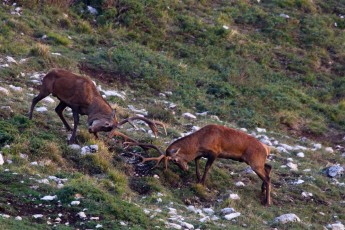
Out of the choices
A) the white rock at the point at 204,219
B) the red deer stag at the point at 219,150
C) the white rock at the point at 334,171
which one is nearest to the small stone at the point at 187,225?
the white rock at the point at 204,219

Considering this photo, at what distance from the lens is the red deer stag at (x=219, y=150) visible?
13.3 metres

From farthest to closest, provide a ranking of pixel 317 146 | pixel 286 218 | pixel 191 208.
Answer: pixel 317 146, pixel 286 218, pixel 191 208

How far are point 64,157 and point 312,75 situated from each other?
38.4ft

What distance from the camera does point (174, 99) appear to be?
18500 mm

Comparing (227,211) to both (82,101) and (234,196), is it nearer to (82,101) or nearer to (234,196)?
(234,196)

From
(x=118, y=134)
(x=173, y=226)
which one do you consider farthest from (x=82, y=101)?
(x=173, y=226)

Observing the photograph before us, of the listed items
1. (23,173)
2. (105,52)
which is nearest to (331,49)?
(105,52)

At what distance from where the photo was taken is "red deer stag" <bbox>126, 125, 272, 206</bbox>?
13.3 m

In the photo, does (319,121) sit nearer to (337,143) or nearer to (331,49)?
(337,143)

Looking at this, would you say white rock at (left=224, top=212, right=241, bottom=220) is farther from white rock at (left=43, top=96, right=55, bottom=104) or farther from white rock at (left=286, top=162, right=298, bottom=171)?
white rock at (left=43, top=96, right=55, bottom=104)

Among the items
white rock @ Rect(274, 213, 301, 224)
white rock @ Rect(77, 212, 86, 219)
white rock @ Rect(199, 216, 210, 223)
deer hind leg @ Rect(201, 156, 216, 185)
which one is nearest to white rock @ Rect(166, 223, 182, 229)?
white rock @ Rect(199, 216, 210, 223)

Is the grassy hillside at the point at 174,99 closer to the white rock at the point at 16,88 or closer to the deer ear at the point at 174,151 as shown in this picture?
the white rock at the point at 16,88

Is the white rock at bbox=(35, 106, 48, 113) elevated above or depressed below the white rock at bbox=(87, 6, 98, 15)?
above

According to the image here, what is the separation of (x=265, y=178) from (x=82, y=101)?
138 inches
